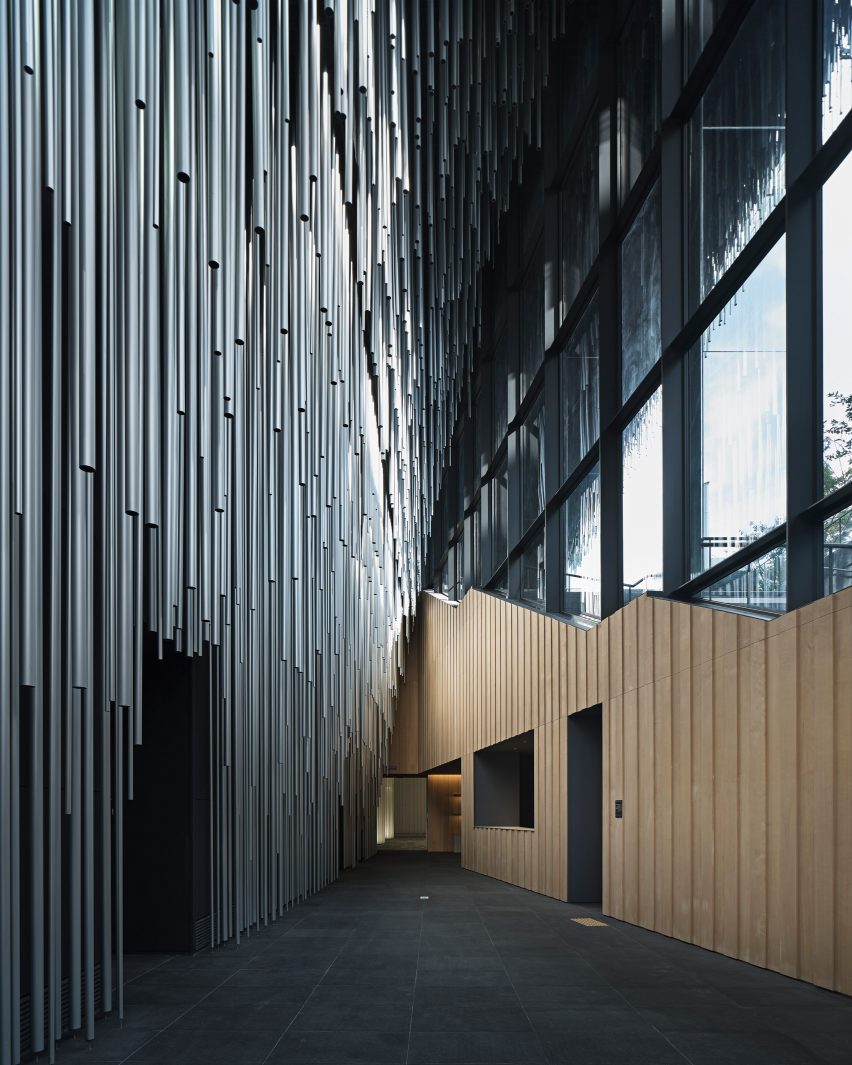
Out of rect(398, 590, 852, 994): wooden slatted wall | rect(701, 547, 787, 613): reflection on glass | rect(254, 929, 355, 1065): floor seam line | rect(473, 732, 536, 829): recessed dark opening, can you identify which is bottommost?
rect(473, 732, 536, 829): recessed dark opening

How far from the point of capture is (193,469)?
7.08m

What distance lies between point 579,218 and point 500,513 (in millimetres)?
7305

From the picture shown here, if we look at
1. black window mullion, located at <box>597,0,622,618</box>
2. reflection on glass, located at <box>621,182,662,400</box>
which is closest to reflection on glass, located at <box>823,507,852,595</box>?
reflection on glass, located at <box>621,182,662,400</box>

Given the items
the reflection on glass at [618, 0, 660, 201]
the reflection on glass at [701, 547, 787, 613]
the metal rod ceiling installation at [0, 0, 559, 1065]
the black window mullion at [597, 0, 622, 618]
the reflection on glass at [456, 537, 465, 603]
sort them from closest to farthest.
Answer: the metal rod ceiling installation at [0, 0, 559, 1065] < the reflection on glass at [701, 547, 787, 613] < the reflection on glass at [618, 0, 660, 201] < the black window mullion at [597, 0, 622, 618] < the reflection on glass at [456, 537, 465, 603]

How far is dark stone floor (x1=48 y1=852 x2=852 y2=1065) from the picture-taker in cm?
583

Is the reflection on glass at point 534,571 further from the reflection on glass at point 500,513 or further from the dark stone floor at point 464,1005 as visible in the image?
the dark stone floor at point 464,1005

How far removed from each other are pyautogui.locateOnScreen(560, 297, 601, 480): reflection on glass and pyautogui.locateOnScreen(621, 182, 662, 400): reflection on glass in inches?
34.3

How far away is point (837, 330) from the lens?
7734 millimetres

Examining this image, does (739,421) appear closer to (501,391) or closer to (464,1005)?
(464,1005)

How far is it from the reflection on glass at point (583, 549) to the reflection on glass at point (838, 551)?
6.20 m

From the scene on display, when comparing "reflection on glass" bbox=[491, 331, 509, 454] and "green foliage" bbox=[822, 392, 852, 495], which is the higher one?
"reflection on glass" bbox=[491, 331, 509, 454]

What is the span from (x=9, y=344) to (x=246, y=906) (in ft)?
24.0

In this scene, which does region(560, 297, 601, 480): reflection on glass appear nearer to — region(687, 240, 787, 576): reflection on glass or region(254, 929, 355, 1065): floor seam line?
region(687, 240, 787, 576): reflection on glass

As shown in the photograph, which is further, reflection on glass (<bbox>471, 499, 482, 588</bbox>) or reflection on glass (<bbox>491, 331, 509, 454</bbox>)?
reflection on glass (<bbox>471, 499, 482, 588</bbox>)
